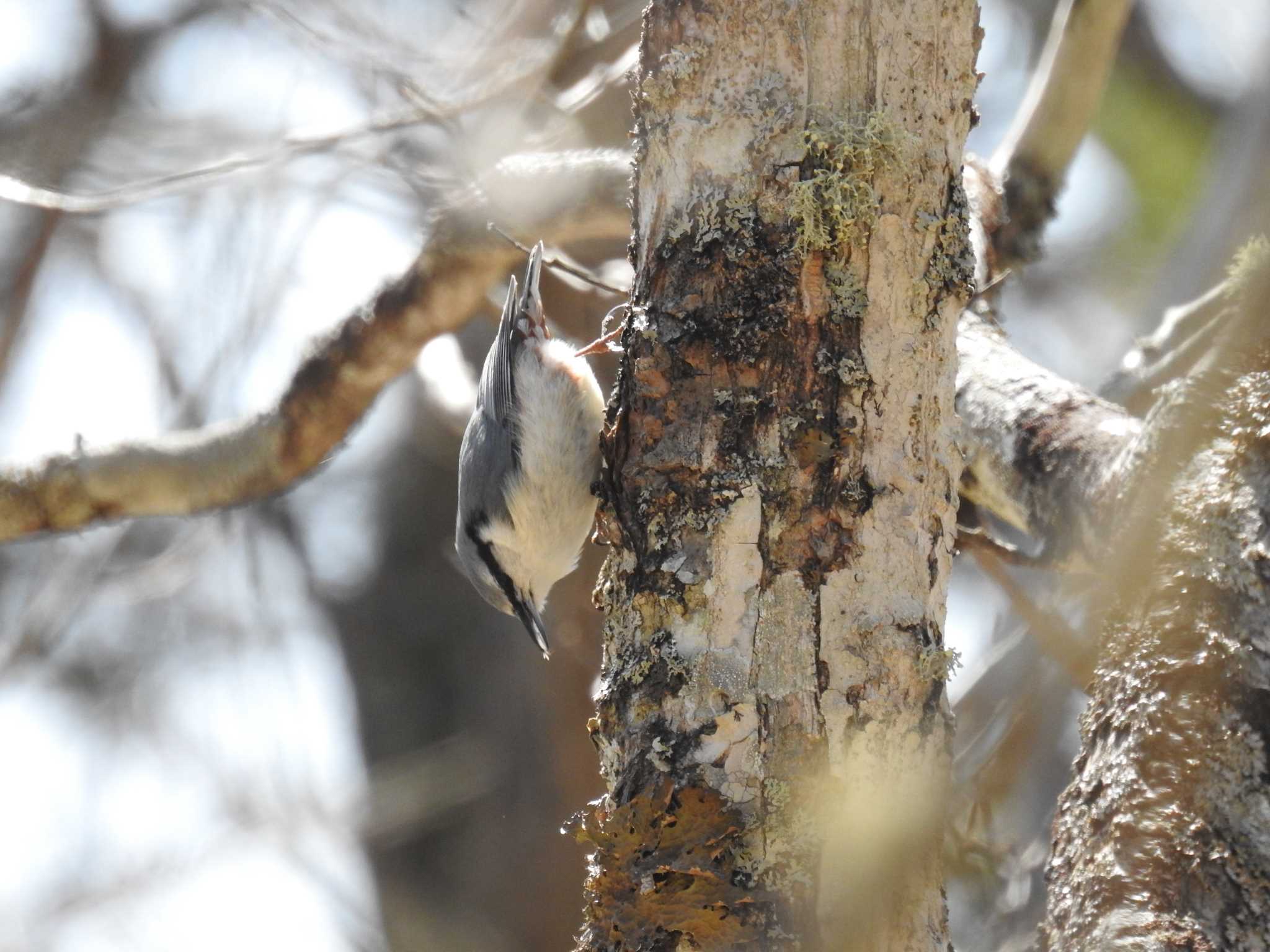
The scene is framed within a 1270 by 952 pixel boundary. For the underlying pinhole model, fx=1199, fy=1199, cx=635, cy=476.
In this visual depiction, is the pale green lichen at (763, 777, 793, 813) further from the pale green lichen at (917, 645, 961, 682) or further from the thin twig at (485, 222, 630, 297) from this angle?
the thin twig at (485, 222, 630, 297)

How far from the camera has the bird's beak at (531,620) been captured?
2.62 m

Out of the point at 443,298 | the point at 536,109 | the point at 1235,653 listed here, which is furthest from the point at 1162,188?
the point at 1235,653

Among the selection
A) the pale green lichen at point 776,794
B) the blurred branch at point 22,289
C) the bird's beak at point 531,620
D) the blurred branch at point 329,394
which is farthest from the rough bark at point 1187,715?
the blurred branch at point 22,289

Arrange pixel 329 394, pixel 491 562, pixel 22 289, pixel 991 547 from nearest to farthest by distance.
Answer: pixel 991 547, pixel 491 562, pixel 329 394, pixel 22 289

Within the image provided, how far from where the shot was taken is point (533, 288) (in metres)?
2.62

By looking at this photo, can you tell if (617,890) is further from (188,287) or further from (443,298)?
(188,287)

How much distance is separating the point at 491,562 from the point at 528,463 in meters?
0.33

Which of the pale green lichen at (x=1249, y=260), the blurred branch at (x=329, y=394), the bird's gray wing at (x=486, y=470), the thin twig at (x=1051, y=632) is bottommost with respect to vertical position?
the pale green lichen at (x=1249, y=260)

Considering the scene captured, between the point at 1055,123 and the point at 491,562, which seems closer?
the point at 491,562

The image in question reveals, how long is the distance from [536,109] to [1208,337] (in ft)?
5.97

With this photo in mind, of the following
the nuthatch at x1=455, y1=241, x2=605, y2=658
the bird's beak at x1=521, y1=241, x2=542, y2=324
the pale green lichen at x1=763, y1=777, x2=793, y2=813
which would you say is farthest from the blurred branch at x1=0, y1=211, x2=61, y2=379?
the pale green lichen at x1=763, y1=777, x2=793, y2=813

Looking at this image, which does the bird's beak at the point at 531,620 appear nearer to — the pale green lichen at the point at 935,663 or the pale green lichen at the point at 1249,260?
the pale green lichen at the point at 935,663

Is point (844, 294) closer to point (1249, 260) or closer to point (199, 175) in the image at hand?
point (1249, 260)

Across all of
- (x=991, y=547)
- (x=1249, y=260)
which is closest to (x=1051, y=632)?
(x=991, y=547)
